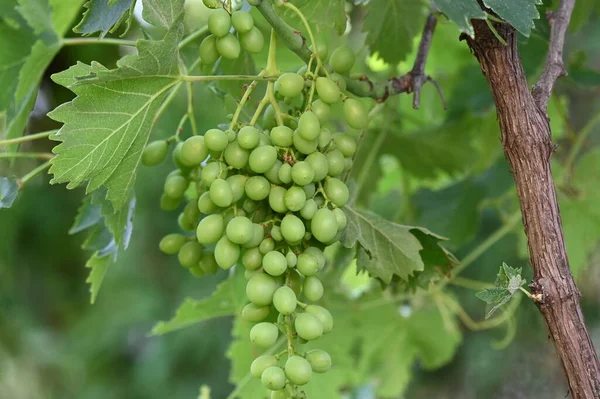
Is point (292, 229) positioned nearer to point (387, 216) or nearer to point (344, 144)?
point (344, 144)

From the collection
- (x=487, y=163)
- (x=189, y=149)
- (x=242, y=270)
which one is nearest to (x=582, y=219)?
(x=487, y=163)

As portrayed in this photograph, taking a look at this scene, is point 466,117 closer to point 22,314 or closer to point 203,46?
point 203,46

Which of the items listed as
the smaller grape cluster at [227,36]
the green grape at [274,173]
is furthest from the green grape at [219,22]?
the green grape at [274,173]

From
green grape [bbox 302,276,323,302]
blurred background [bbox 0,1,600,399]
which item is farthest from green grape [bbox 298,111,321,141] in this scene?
blurred background [bbox 0,1,600,399]

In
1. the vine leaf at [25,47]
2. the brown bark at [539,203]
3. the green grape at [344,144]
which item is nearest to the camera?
the brown bark at [539,203]

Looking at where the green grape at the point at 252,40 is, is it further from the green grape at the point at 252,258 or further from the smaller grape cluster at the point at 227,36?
the green grape at the point at 252,258
